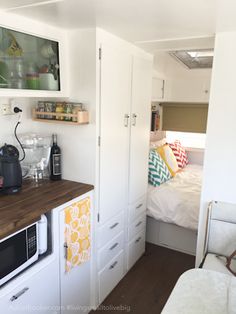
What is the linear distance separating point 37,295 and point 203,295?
0.92m

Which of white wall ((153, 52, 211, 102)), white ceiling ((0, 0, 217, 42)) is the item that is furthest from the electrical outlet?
white wall ((153, 52, 211, 102))

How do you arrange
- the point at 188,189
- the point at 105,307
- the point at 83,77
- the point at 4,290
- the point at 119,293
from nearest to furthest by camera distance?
the point at 4,290 → the point at 83,77 → the point at 105,307 → the point at 119,293 → the point at 188,189

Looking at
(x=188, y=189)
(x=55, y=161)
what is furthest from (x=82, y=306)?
Answer: (x=188, y=189)

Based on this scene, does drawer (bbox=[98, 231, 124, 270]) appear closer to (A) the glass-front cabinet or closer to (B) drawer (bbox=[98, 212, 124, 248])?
(B) drawer (bbox=[98, 212, 124, 248])

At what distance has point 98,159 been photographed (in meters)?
1.98

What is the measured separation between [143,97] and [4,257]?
69.3 inches

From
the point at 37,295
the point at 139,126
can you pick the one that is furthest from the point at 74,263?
the point at 139,126

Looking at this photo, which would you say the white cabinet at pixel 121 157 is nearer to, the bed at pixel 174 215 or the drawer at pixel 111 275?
the drawer at pixel 111 275

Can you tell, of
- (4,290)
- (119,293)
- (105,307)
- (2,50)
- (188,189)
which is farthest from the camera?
(188,189)

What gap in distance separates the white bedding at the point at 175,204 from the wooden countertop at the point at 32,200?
1144 millimetres

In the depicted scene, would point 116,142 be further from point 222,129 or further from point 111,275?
point 111,275

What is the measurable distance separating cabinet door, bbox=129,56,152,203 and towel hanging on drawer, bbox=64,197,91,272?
0.67 metres

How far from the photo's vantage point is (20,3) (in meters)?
1.42

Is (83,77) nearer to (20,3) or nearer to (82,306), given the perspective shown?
(20,3)
